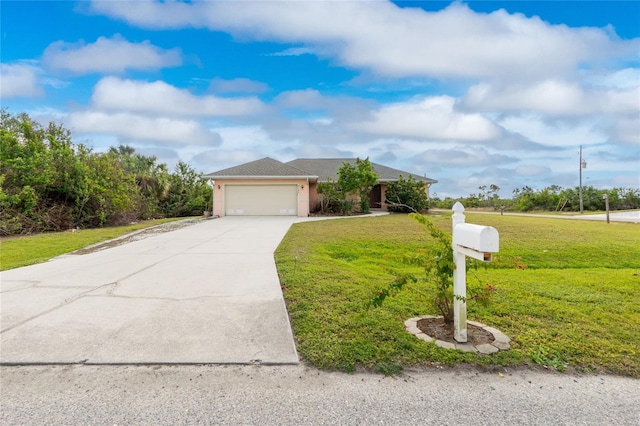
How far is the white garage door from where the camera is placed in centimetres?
1917

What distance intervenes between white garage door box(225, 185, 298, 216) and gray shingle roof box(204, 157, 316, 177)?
2.65ft

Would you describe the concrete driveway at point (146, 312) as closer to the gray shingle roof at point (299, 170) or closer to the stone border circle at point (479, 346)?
the stone border circle at point (479, 346)

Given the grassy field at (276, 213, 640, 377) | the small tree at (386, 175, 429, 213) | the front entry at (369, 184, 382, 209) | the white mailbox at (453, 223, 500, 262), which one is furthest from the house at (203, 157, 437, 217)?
the white mailbox at (453, 223, 500, 262)

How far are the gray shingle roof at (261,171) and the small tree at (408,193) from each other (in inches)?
221

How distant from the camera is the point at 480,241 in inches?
98.6

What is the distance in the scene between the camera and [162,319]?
3.48 metres

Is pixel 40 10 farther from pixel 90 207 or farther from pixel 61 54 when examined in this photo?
pixel 90 207

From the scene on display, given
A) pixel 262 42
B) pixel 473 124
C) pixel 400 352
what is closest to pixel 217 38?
pixel 262 42

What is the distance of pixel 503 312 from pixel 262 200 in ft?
54.8

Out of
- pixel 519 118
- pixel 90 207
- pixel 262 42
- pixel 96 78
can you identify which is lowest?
pixel 90 207

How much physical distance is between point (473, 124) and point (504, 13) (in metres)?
10.8

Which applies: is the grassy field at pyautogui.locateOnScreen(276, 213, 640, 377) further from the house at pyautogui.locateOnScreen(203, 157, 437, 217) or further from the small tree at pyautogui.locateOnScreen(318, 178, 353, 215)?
the small tree at pyautogui.locateOnScreen(318, 178, 353, 215)

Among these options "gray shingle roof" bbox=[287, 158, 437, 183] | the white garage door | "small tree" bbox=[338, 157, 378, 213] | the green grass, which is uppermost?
"gray shingle roof" bbox=[287, 158, 437, 183]

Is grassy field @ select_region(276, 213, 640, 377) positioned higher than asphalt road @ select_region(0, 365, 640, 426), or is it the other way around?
grassy field @ select_region(276, 213, 640, 377)
